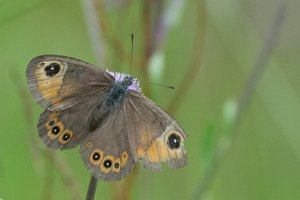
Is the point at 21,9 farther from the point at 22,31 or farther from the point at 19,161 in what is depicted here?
the point at 22,31

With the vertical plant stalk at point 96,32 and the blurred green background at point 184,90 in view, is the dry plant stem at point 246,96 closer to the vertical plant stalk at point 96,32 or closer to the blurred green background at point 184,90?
the blurred green background at point 184,90

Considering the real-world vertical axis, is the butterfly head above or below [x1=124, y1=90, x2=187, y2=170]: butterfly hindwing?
above

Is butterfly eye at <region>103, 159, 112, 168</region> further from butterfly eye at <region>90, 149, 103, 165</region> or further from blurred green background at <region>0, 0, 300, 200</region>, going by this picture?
blurred green background at <region>0, 0, 300, 200</region>

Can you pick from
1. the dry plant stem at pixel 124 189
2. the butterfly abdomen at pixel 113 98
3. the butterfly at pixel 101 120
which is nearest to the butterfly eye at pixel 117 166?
the butterfly at pixel 101 120

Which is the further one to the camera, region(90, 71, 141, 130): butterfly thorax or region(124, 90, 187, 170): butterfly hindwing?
region(90, 71, 141, 130): butterfly thorax

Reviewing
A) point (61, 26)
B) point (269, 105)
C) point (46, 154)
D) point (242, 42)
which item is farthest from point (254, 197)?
point (61, 26)

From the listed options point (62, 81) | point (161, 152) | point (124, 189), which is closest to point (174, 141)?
point (161, 152)

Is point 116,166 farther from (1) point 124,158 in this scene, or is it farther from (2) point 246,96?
(2) point 246,96

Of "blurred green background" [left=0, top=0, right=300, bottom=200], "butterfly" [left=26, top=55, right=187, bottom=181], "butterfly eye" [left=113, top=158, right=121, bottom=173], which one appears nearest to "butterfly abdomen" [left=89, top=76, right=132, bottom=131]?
"butterfly" [left=26, top=55, right=187, bottom=181]
